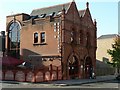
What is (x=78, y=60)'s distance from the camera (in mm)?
42469

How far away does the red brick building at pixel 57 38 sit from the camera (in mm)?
39250

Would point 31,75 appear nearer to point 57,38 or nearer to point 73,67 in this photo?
point 57,38

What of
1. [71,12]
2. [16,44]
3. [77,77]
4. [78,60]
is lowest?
[77,77]

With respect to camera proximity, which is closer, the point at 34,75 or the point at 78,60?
the point at 34,75

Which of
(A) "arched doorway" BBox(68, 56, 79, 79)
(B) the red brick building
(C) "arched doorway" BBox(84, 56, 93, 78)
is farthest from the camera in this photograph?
(C) "arched doorway" BBox(84, 56, 93, 78)

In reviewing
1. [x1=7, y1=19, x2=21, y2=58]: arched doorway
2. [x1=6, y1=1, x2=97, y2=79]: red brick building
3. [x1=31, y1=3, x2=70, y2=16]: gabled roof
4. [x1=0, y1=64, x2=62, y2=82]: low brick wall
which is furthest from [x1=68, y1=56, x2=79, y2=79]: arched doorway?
[x1=7, y1=19, x2=21, y2=58]: arched doorway

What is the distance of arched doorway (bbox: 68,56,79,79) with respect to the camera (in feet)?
134

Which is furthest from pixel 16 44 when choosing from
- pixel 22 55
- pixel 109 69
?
pixel 109 69

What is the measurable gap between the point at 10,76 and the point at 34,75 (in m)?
4.01

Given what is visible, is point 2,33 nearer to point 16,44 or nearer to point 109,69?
point 16,44

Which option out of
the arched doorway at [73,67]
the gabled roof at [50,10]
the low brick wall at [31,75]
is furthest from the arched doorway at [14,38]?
the arched doorway at [73,67]

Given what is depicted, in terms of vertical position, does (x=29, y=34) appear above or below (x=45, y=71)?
above

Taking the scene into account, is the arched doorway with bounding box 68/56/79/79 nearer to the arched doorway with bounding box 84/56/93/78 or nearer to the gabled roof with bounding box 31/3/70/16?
the arched doorway with bounding box 84/56/93/78

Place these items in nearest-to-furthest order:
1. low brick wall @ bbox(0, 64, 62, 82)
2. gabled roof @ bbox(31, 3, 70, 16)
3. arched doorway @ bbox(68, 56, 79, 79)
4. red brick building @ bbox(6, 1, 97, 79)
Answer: low brick wall @ bbox(0, 64, 62, 82), red brick building @ bbox(6, 1, 97, 79), arched doorway @ bbox(68, 56, 79, 79), gabled roof @ bbox(31, 3, 70, 16)
